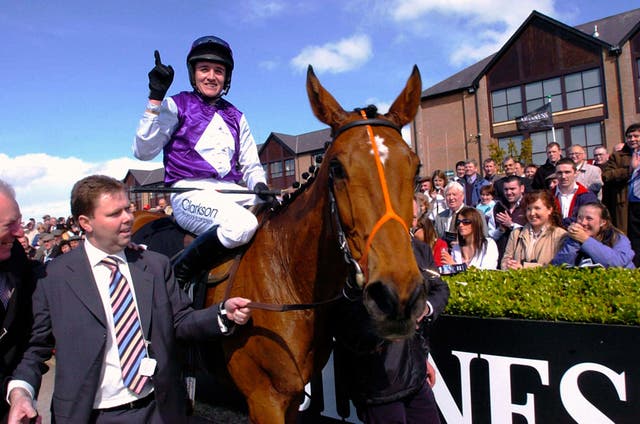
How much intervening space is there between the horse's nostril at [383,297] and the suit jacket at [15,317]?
A: 1.63m

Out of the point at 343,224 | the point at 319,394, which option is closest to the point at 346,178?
the point at 343,224

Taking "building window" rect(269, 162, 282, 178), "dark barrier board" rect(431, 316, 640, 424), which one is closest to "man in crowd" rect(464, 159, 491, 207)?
"dark barrier board" rect(431, 316, 640, 424)

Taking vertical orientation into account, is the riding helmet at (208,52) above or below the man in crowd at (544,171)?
above

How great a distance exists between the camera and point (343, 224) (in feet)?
7.28

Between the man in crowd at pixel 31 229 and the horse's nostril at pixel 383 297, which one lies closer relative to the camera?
the horse's nostril at pixel 383 297

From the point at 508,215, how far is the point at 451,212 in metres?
0.76

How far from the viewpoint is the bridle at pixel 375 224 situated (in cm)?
201

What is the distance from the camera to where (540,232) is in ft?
16.5

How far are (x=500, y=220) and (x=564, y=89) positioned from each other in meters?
25.4

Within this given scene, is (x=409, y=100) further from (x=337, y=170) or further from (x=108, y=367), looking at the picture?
(x=108, y=367)

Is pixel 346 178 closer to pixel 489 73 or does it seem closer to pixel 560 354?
pixel 560 354

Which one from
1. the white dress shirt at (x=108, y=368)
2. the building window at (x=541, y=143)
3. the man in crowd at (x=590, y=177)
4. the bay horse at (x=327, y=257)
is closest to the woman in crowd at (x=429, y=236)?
the bay horse at (x=327, y=257)

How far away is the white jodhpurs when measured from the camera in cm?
291

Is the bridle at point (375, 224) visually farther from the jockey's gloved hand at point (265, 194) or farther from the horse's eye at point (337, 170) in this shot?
the jockey's gloved hand at point (265, 194)
